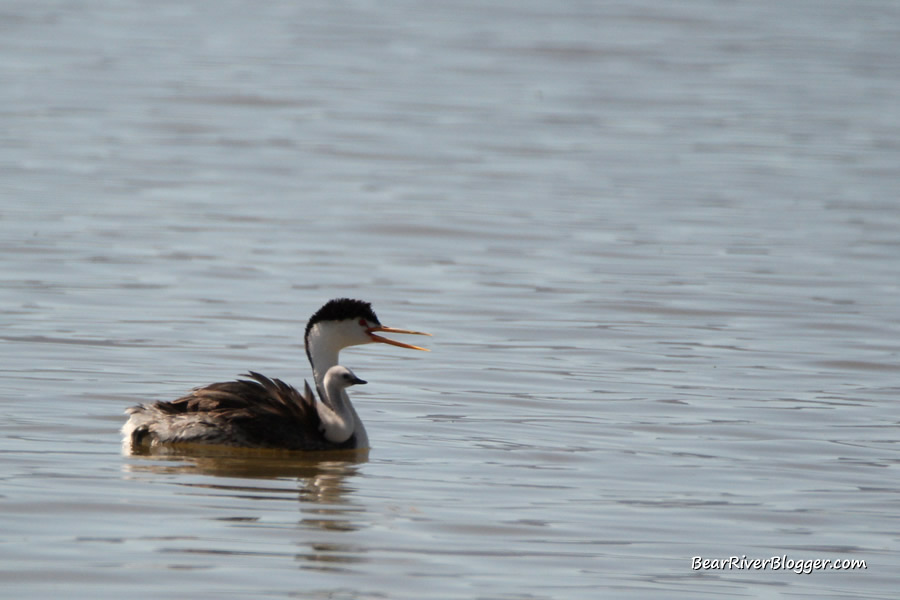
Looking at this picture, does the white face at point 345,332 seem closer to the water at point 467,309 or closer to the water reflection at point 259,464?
the water at point 467,309

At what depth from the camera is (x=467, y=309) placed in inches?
581

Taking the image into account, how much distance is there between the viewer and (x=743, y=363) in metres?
12.9

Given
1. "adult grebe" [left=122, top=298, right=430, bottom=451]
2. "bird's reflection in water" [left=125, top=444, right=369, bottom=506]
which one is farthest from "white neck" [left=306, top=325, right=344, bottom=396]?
"bird's reflection in water" [left=125, top=444, right=369, bottom=506]

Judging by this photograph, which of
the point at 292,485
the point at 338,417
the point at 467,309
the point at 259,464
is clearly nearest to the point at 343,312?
the point at 338,417

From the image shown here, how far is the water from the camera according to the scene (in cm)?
773

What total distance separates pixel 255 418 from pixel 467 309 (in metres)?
5.46

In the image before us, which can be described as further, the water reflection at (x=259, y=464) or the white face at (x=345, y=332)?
the white face at (x=345, y=332)

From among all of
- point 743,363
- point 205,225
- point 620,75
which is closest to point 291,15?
point 620,75

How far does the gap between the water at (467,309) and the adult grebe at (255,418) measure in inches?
6.2

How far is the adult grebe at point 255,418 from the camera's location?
9398mm

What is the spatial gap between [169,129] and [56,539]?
62.8 ft

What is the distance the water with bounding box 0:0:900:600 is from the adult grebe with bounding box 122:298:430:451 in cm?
16

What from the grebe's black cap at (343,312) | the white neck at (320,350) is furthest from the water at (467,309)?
the grebe's black cap at (343,312)

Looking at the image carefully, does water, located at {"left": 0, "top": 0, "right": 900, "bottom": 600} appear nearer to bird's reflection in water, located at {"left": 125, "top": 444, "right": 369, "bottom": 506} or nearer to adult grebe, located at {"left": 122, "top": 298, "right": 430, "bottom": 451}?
bird's reflection in water, located at {"left": 125, "top": 444, "right": 369, "bottom": 506}
